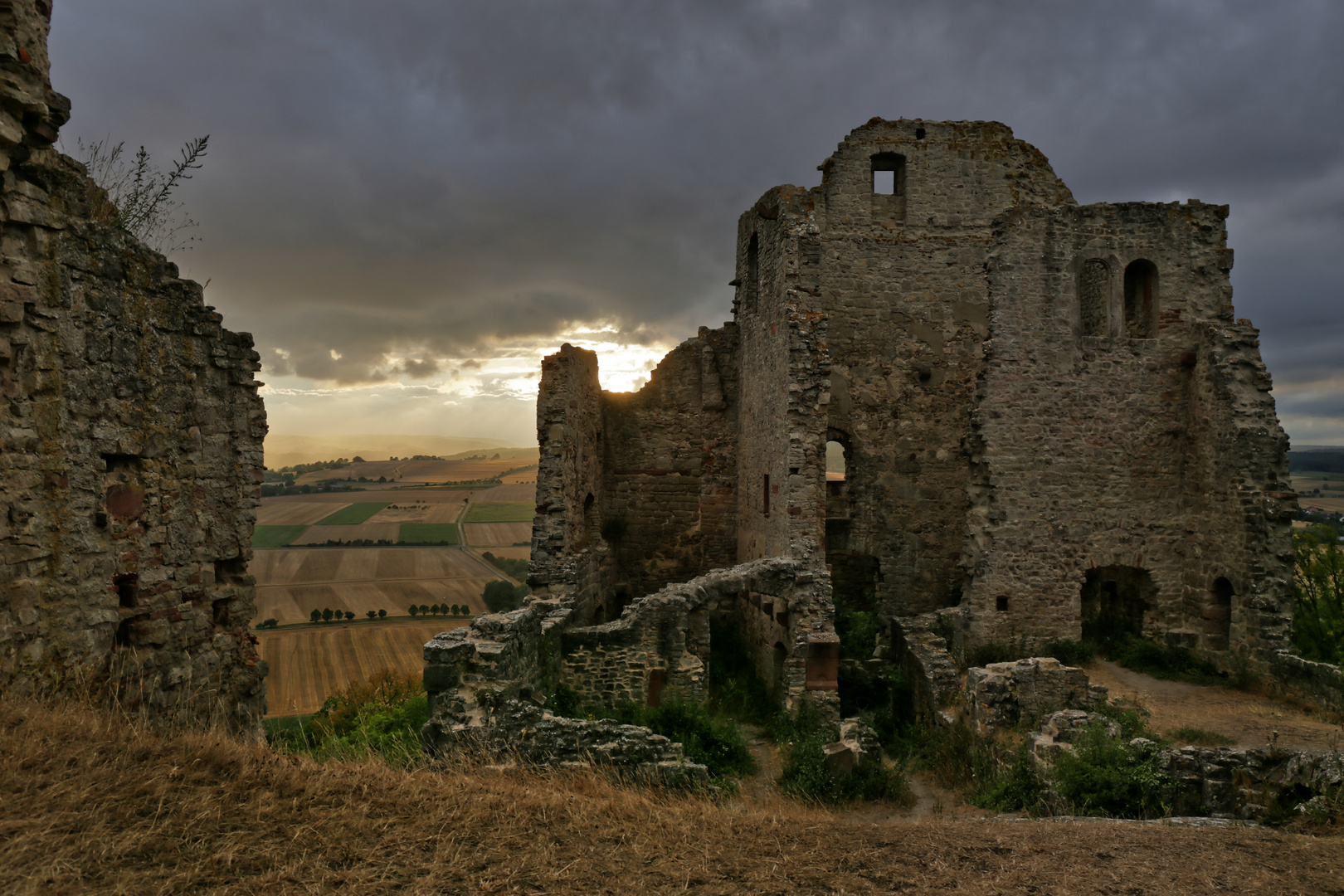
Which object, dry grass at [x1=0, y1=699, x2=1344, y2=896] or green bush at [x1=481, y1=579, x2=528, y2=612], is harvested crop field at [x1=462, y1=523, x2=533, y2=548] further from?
dry grass at [x1=0, y1=699, x2=1344, y2=896]

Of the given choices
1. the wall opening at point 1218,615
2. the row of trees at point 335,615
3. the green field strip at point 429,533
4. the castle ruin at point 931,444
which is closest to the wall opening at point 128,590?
the castle ruin at point 931,444

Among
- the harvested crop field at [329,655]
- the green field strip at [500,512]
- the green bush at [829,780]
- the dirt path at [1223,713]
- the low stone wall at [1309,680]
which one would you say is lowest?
the harvested crop field at [329,655]

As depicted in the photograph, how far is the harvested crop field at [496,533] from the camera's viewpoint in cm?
3881

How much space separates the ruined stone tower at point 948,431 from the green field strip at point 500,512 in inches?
1077

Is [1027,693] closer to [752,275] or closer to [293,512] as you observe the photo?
[752,275]

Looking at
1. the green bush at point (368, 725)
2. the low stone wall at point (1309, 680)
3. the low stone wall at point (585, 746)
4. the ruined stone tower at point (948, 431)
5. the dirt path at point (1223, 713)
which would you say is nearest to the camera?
the low stone wall at point (585, 746)

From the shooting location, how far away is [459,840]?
15.1 ft

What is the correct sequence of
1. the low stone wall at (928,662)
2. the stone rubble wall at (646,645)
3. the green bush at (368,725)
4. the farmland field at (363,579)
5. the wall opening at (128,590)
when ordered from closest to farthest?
the wall opening at (128,590)
the green bush at (368,725)
the stone rubble wall at (646,645)
the low stone wall at (928,662)
the farmland field at (363,579)

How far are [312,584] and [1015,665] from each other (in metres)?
28.2

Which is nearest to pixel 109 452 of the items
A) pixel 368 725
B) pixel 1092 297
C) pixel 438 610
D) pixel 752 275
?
pixel 368 725

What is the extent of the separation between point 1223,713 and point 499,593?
2395 cm

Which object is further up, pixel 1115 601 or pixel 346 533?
pixel 1115 601

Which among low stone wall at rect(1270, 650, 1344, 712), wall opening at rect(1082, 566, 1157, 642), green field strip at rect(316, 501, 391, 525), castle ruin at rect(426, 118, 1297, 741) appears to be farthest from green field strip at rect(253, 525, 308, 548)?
low stone wall at rect(1270, 650, 1344, 712)

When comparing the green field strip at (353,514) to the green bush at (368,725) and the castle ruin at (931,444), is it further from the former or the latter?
the castle ruin at (931,444)
